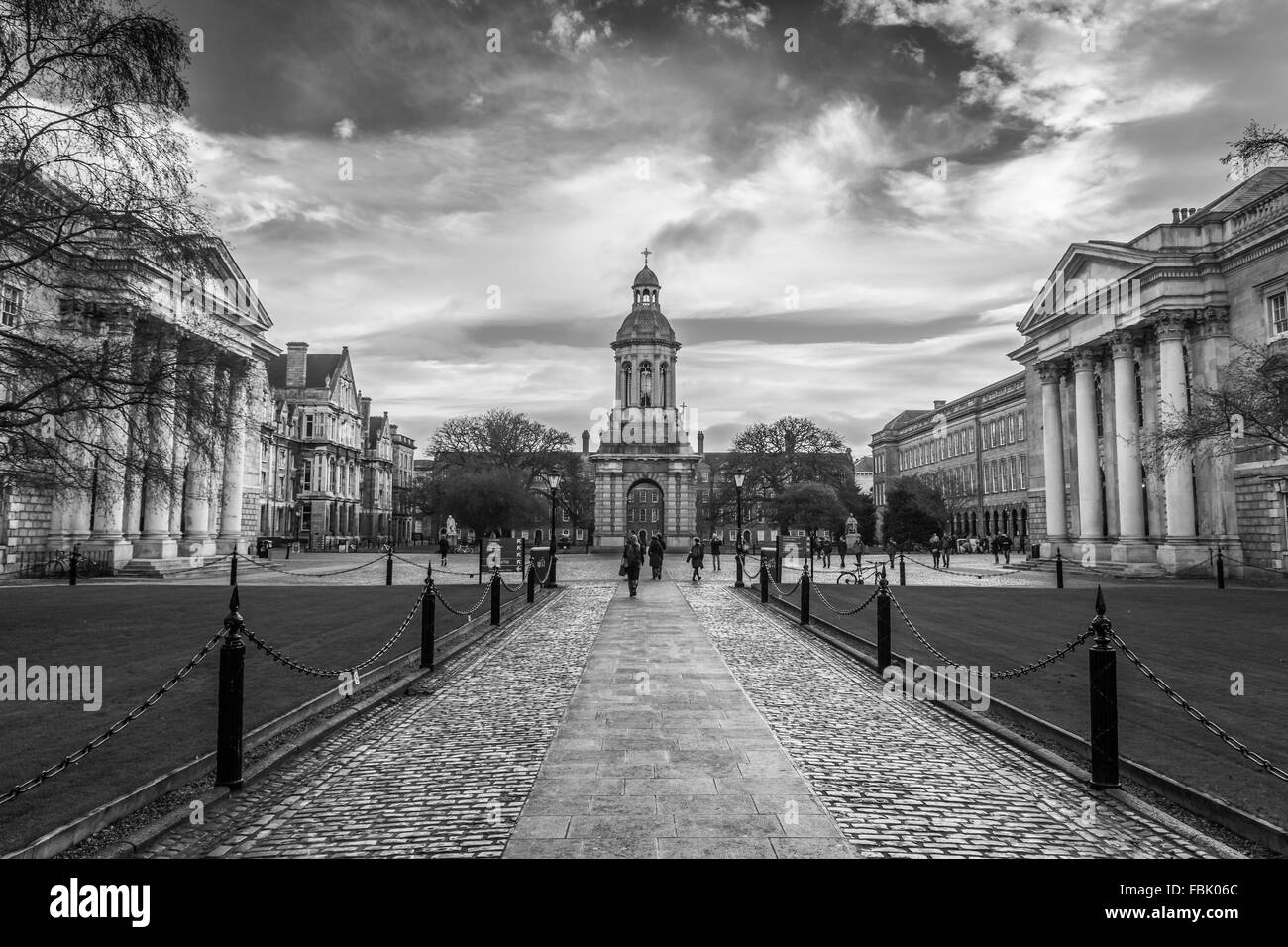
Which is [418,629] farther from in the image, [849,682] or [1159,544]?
[1159,544]

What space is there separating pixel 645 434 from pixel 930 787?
235ft

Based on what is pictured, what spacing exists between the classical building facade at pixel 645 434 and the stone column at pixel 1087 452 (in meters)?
40.8

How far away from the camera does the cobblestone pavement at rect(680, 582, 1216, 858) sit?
500cm

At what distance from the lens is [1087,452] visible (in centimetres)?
3625

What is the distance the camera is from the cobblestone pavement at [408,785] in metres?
4.95

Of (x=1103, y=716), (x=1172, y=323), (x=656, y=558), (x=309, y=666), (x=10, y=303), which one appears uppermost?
(x=1172, y=323)

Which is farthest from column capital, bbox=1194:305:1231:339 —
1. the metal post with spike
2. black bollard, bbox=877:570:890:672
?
the metal post with spike

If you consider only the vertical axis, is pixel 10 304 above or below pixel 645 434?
below

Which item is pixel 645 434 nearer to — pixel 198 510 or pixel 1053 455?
pixel 1053 455

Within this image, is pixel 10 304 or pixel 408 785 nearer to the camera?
pixel 408 785

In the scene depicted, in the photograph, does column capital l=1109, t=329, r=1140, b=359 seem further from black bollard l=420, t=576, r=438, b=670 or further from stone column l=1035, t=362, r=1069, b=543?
black bollard l=420, t=576, r=438, b=670

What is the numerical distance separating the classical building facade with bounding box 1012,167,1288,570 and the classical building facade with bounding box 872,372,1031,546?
33629mm

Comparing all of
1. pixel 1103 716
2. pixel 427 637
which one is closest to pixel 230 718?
pixel 427 637

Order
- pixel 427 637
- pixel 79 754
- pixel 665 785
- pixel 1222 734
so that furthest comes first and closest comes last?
pixel 427 637
pixel 665 785
pixel 1222 734
pixel 79 754
